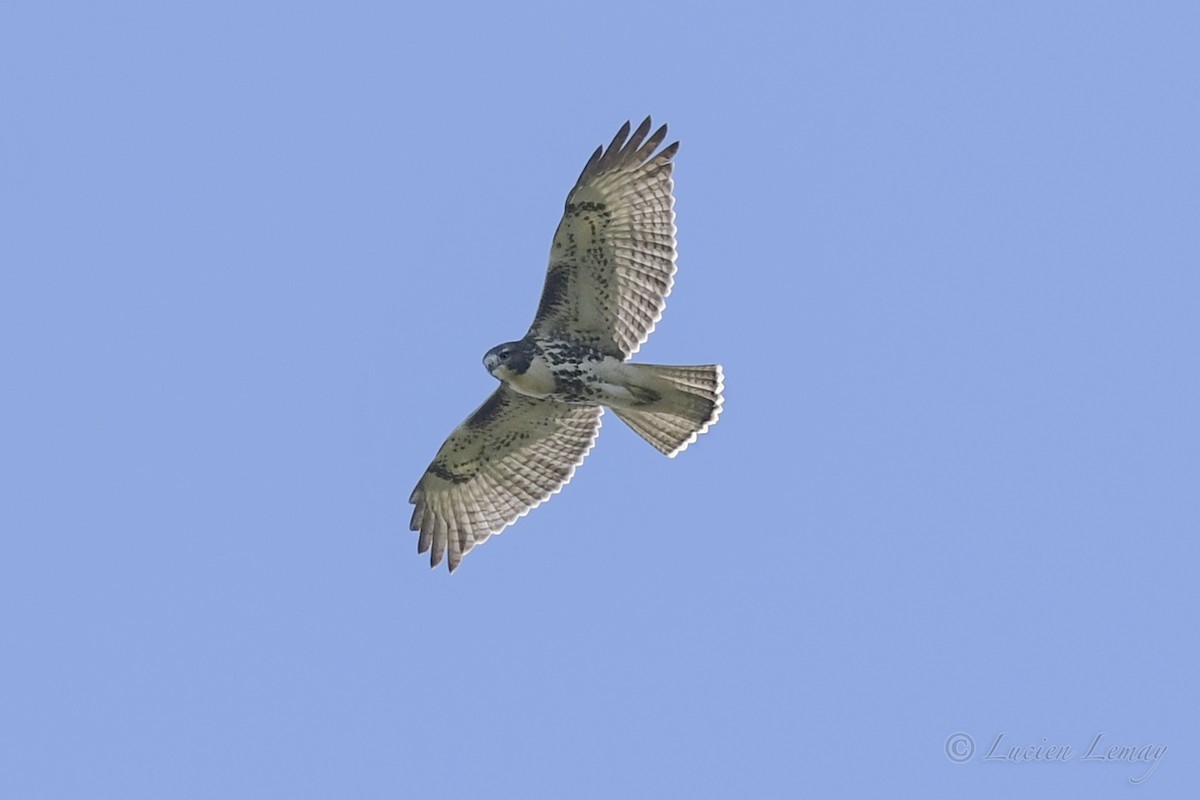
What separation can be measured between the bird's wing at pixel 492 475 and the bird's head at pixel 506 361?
1.08 meters

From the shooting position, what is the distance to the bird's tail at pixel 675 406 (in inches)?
432

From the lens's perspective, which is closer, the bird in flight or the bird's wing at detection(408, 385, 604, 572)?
the bird in flight

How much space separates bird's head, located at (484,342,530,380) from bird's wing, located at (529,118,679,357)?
0.29m

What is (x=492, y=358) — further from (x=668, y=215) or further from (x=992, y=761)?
(x=992, y=761)

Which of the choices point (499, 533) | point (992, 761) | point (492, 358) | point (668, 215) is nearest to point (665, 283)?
point (668, 215)

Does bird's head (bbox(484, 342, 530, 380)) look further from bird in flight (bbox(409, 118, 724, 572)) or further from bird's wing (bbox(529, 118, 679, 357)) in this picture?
bird's wing (bbox(529, 118, 679, 357))

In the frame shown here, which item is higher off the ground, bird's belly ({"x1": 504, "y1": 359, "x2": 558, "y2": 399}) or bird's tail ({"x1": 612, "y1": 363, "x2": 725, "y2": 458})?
bird's tail ({"x1": 612, "y1": 363, "x2": 725, "y2": 458})

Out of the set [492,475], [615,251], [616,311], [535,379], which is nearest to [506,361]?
[535,379]

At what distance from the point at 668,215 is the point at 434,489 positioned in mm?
2984

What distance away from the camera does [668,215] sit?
11164mm

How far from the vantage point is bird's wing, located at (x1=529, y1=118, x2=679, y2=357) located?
11.0 meters

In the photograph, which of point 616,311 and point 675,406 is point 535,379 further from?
point 675,406

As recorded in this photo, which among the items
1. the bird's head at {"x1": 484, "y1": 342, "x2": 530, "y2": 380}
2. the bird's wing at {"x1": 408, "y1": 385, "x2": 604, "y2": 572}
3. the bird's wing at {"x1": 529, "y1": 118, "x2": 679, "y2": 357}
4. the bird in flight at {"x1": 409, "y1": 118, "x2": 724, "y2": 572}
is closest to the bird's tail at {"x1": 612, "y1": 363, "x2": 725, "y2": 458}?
the bird in flight at {"x1": 409, "y1": 118, "x2": 724, "y2": 572}

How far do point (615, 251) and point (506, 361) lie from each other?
1.14 metres
